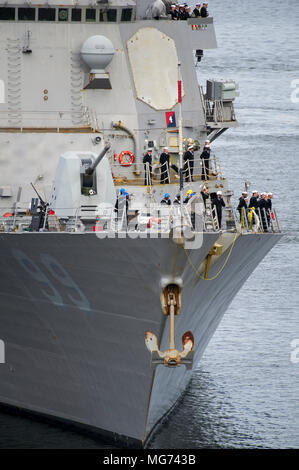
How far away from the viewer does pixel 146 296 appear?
80.4 feet

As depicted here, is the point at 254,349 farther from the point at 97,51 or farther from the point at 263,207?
the point at 97,51

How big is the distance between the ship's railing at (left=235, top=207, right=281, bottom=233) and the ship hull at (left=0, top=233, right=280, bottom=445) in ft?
0.78

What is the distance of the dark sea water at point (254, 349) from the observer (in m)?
28.2

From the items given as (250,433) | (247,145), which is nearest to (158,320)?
(250,433)

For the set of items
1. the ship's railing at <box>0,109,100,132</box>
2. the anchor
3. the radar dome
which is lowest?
the anchor

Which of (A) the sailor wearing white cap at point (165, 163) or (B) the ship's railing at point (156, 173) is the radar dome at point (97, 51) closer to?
(B) the ship's railing at point (156, 173)

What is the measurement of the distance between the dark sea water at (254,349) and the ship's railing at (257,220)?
4.69 metres

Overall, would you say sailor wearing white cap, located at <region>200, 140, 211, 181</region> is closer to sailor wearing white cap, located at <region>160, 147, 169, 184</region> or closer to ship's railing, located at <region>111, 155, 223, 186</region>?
ship's railing, located at <region>111, 155, 223, 186</region>

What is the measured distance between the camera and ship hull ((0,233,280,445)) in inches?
A: 960

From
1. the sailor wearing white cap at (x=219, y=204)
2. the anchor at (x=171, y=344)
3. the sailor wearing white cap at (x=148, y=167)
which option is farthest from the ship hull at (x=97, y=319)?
the sailor wearing white cap at (x=148, y=167)

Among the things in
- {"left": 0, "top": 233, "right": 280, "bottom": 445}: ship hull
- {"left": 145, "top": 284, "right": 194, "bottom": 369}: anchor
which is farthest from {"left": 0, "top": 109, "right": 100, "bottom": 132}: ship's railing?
{"left": 145, "top": 284, "right": 194, "bottom": 369}: anchor

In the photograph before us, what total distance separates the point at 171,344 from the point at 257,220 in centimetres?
435

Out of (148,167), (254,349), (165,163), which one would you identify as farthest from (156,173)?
(254,349)
